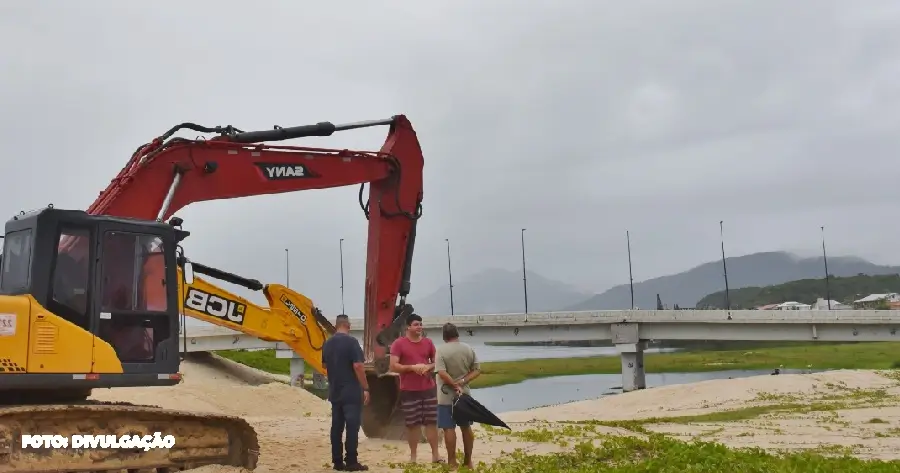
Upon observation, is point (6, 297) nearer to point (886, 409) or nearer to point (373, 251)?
point (373, 251)

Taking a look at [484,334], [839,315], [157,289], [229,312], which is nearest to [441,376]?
[157,289]

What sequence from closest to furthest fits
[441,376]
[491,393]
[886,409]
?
[441,376], [886,409], [491,393]

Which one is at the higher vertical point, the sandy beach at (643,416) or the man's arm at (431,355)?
the man's arm at (431,355)

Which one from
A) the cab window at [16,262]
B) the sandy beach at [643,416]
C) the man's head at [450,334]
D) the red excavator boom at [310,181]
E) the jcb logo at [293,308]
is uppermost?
the red excavator boom at [310,181]

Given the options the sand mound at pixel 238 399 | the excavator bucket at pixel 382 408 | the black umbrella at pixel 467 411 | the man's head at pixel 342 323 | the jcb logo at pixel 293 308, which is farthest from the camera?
the sand mound at pixel 238 399

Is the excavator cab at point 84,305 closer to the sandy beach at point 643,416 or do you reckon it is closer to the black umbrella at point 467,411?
the sandy beach at point 643,416

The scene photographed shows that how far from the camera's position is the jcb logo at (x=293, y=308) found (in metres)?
14.6

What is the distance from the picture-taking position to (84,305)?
8461 mm

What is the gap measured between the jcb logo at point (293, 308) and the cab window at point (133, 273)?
557 centimetres

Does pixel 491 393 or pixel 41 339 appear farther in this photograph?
pixel 491 393

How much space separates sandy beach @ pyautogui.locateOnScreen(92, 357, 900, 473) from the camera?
40.6ft

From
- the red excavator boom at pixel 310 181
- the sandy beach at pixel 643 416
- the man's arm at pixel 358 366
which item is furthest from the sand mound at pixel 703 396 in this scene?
the man's arm at pixel 358 366

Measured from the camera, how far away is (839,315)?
1793 inches

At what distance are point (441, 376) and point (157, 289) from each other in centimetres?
348
